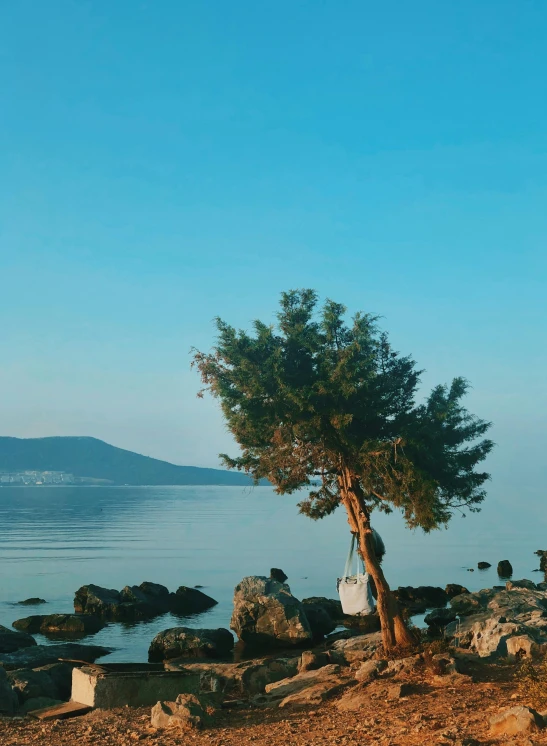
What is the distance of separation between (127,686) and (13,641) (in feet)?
57.0

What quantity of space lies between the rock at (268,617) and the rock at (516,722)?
22.6 metres

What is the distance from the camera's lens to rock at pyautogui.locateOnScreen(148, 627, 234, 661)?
2994 centimetres

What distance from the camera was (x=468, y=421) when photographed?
24812mm

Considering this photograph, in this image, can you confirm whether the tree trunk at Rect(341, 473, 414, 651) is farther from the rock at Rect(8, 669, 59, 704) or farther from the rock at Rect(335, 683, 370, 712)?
the rock at Rect(8, 669, 59, 704)

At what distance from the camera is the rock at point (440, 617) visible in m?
35.6

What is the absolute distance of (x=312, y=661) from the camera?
876 inches

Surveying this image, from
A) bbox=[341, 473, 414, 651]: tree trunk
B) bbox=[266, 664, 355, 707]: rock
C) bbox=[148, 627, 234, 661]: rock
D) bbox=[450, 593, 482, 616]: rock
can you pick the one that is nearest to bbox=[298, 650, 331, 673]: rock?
bbox=[341, 473, 414, 651]: tree trunk

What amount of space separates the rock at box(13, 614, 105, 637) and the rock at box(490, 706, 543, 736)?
2857cm

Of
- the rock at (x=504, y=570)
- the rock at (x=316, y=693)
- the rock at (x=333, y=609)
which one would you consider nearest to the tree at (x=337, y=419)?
the rock at (x=316, y=693)

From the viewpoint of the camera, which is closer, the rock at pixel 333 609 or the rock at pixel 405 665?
the rock at pixel 405 665

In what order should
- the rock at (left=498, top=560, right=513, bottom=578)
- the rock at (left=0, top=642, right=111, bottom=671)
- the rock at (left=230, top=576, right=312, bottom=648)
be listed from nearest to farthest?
the rock at (left=0, top=642, right=111, bottom=671), the rock at (left=230, top=576, right=312, bottom=648), the rock at (left=498, top=560, right=513, bottom=578)

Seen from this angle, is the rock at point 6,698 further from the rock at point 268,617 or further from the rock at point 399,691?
the rock at point 268,617

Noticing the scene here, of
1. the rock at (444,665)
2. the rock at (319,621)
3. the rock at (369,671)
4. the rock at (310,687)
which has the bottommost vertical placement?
the rock at (319,621)

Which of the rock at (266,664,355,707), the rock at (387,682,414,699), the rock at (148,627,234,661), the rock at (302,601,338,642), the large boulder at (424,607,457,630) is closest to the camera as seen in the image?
the rock at (387,682,414,699)
